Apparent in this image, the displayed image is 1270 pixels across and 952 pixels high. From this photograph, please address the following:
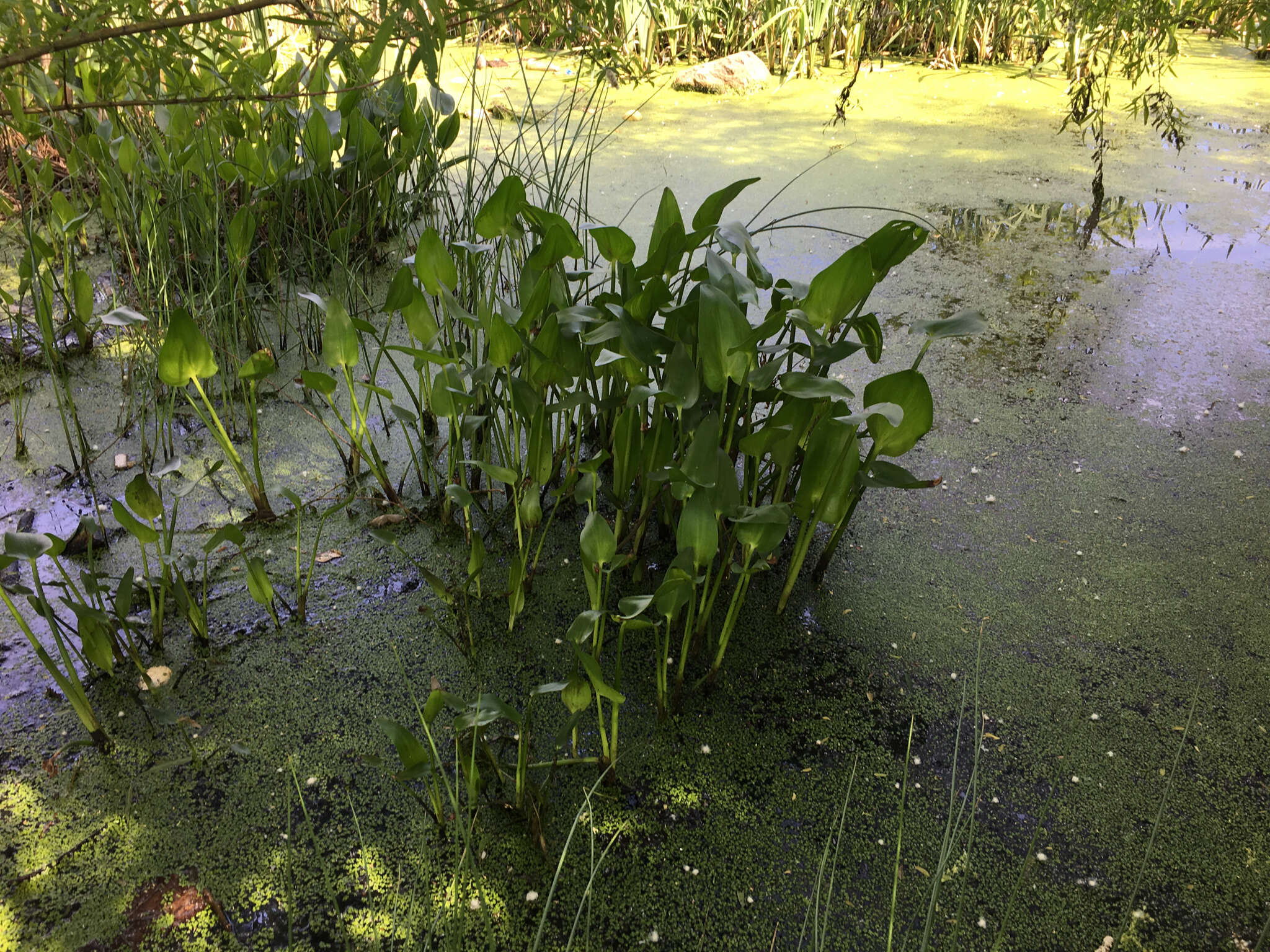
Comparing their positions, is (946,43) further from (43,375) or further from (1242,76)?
(43,375)

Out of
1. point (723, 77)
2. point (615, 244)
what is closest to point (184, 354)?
point (615, 244)

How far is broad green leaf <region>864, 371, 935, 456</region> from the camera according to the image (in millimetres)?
1066

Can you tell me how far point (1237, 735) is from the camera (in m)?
1.10

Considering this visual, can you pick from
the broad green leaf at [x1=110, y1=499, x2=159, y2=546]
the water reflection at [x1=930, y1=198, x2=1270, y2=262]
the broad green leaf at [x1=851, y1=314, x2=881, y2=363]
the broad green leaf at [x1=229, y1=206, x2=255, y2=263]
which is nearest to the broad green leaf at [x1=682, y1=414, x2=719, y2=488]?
the broad green leaf at [x1=851, y1=314, x2=881, y2=363]

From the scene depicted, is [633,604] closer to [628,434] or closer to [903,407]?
[628,434]

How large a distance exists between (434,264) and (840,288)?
→ 0.59 metres

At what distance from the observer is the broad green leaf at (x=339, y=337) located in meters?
1.31

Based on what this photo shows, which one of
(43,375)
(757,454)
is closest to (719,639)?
(757,454)

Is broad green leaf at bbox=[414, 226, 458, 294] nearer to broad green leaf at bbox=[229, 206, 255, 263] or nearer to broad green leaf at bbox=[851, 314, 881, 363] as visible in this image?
broad green leaf at bbox=[229, 206, 255, 263]

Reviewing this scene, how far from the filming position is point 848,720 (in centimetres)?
113

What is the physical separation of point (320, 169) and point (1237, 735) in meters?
1.96

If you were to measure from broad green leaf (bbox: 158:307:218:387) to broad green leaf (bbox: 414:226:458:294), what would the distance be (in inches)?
12.5

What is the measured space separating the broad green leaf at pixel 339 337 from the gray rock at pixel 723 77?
3.04 metres

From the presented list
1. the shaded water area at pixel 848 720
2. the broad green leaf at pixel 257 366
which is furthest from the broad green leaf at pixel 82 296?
the broad green leaf at pixel 257 366
